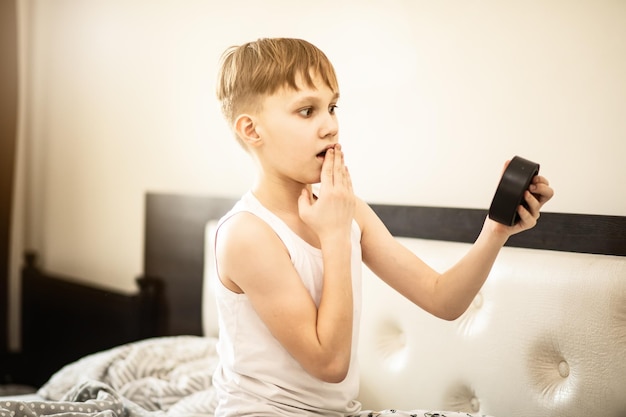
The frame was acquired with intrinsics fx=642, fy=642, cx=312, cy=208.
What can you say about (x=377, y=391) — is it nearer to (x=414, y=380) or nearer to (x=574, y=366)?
(x=414, y=380)

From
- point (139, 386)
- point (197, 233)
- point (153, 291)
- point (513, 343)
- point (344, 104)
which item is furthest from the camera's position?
point (153, 291)

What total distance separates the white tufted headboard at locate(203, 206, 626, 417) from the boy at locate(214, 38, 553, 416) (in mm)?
190

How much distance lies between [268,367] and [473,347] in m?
0.49

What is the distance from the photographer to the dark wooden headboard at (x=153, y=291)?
1547 mm

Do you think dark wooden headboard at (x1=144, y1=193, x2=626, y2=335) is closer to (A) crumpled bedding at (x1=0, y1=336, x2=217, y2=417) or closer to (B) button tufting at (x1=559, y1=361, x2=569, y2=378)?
(B) button tufting at (x1=559, y1=361, x2=569, y2=378)

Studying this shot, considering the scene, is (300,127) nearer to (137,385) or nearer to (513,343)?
(513,343)

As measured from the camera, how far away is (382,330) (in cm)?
157

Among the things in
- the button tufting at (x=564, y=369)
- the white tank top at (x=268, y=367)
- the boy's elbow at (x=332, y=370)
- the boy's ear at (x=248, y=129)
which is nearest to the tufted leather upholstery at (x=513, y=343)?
the button tufting at (x=564, y=369)

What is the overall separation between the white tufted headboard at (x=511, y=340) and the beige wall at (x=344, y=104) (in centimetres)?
14

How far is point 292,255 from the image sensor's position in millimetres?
1130

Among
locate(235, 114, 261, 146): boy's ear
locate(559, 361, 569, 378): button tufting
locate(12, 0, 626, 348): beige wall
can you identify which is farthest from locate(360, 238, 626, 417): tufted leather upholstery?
locate(235, 114, 261, 146): boy's ear

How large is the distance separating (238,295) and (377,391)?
0.57 metres

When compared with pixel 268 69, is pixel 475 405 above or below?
below

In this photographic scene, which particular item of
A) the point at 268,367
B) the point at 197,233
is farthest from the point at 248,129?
the point at 197,233
